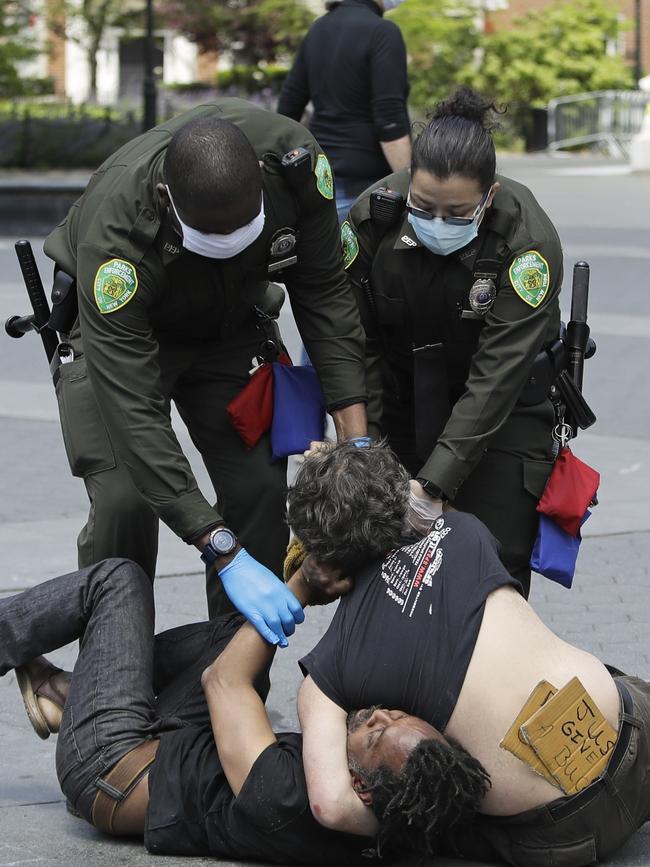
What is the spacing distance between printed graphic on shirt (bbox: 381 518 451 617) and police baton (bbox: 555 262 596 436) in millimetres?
995

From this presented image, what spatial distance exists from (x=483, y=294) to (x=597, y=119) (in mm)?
22654

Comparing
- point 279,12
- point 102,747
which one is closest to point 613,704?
point 102,747

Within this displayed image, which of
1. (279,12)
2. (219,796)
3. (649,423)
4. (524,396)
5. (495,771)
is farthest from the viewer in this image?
(279,12)

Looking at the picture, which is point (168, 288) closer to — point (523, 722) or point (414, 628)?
point (414, 628)

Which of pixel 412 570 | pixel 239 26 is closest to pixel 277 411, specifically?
pixel 412 570

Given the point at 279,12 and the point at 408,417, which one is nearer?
the point at 408,417

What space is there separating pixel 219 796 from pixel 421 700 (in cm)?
49

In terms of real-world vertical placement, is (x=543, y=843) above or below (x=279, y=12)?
above

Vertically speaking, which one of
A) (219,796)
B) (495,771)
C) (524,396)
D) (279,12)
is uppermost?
(524,396)

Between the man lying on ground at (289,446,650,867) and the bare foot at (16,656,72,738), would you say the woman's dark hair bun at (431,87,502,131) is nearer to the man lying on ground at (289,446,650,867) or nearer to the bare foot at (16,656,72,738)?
the man lying on ground at (289,446,650,867)

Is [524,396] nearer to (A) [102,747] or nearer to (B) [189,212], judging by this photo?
(B) [189,212]

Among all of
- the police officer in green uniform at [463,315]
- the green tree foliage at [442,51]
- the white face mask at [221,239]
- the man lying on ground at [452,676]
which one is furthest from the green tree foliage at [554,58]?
the man lying on ground at [452,676]

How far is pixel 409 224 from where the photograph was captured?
3.61 meters

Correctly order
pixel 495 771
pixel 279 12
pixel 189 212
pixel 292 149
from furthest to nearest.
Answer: pixel 279 12 < pixel 292 149 < pixel 189 212 < pixel 495 771
